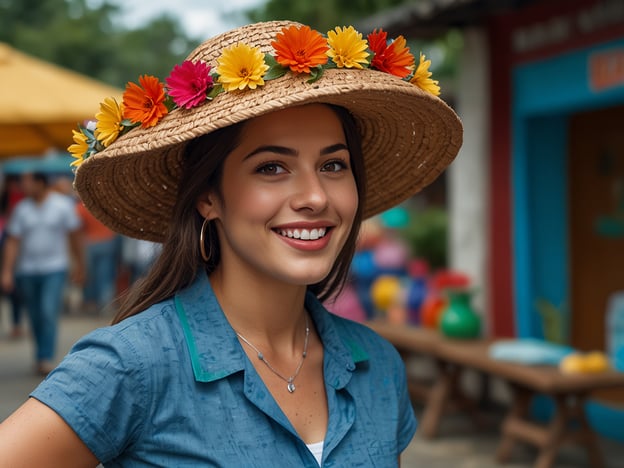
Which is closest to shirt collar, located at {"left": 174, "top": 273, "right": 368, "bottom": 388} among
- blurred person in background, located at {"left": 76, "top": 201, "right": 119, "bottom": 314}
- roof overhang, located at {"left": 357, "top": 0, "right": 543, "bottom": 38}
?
roof overhang, located at {"left": 357, "top": 0, "right": 543, "bottom": 38}

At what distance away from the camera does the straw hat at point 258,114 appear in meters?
1.91

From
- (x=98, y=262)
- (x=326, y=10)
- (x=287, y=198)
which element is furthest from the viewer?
(x=98, y=262)

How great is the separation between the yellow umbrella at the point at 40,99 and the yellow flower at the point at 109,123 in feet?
18.0

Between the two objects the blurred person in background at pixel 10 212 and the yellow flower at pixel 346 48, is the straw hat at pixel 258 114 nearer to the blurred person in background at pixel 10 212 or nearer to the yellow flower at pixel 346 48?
the yellow flower at pixel 346 48

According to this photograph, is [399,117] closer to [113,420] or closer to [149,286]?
[149,286]

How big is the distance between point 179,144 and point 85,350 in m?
0.52

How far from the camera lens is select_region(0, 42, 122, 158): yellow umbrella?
789cm

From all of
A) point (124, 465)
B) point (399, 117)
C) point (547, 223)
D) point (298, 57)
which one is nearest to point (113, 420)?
point (124, 465)

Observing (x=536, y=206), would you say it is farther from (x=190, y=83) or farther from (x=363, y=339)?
(x=190, y=83)

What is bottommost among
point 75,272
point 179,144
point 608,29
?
point 75,272

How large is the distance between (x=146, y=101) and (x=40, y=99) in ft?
21.1

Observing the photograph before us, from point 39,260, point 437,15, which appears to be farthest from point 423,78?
point 39,260

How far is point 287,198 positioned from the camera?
195 cm

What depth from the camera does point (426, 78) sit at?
85.2 inches
